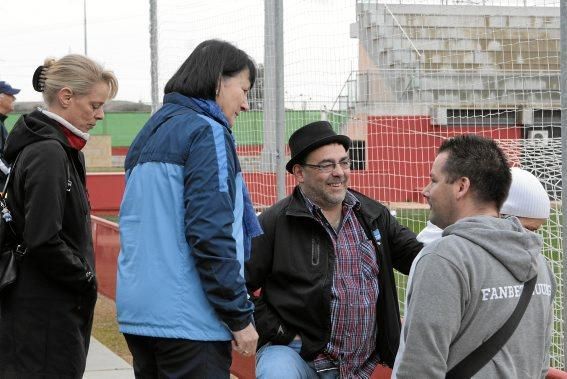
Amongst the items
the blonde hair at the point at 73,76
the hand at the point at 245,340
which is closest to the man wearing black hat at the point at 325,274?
the hand at the point at 245,340

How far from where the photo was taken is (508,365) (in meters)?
2.87

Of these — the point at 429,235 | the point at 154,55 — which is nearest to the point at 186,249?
the point at 429,235

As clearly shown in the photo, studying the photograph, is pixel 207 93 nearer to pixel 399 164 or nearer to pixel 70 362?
pixel 70 362

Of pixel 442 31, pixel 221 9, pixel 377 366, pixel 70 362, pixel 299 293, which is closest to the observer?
pixel 70 362

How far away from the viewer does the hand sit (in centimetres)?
351

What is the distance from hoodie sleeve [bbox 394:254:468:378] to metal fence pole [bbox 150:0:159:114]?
6.25 metres

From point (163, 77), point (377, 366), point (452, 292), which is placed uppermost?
point (163, 77)

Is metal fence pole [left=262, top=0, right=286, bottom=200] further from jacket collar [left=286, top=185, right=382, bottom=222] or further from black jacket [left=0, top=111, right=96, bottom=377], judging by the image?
black jacket [left=0, top=111, right=96, bottom=377]

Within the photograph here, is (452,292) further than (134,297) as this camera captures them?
No

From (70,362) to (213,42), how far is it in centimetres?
137

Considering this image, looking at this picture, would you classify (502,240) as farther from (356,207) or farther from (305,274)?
(356,207)

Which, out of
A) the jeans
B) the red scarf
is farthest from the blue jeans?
the red scarf

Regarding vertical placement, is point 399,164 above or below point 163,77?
below

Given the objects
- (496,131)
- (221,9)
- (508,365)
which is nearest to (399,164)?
(496,131)
